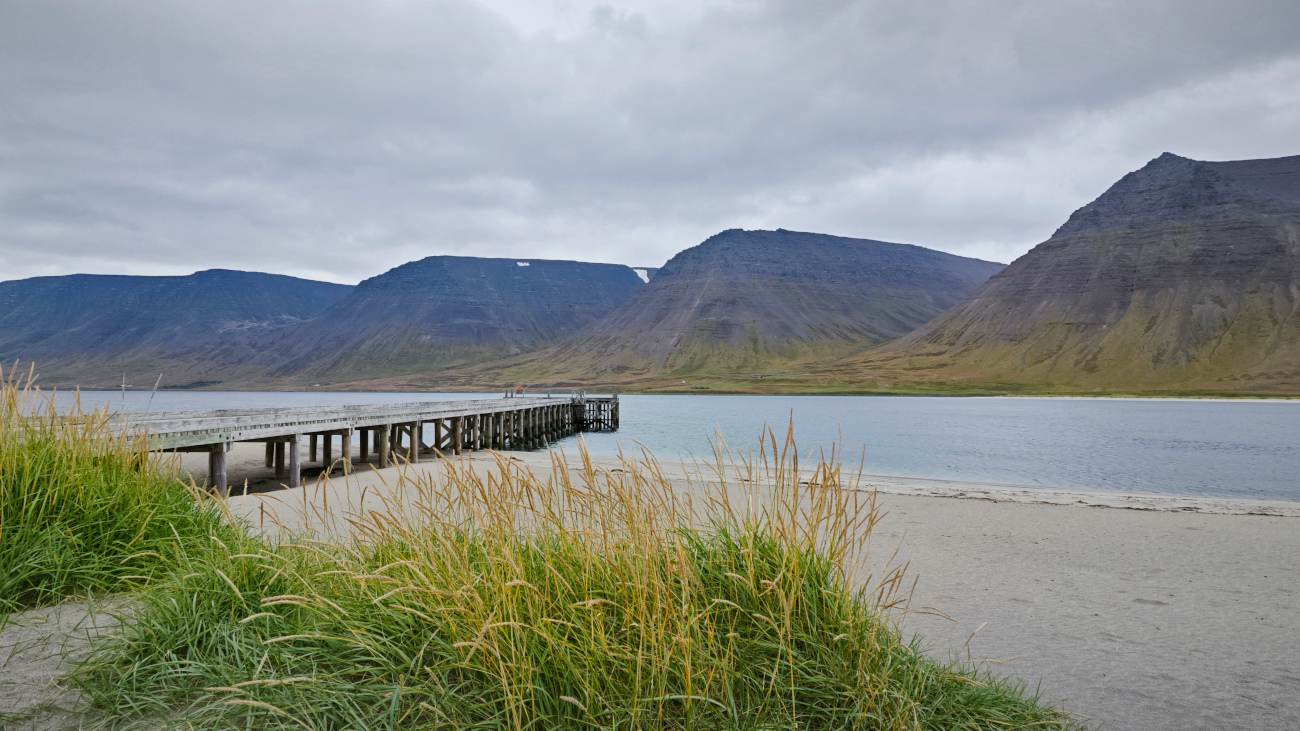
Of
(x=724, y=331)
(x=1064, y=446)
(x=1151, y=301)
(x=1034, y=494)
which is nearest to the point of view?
(x=1034, y=494)

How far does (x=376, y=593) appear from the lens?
125 inches

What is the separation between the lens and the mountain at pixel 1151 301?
102 metres

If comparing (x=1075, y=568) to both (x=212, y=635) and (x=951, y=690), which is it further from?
(x=212, y=635)

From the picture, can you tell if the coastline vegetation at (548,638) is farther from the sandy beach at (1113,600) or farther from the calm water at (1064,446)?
the calm water at (1064,446)

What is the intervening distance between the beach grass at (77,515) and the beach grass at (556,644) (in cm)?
108

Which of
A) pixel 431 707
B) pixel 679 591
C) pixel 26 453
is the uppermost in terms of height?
pixel 26 453

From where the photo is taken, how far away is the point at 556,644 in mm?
2627

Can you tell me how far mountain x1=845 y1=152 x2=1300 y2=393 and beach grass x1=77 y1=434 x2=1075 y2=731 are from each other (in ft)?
372

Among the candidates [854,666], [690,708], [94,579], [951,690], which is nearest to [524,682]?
[690,708]

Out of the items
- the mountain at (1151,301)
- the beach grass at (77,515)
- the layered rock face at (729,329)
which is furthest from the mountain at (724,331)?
the beach grass at (77,515)

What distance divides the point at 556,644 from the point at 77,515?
12.1 ft

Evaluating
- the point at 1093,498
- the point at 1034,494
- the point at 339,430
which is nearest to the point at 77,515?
the point at 339,430

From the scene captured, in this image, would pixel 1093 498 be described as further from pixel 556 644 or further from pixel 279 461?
pixel 279 461

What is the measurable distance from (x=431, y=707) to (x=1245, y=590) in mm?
9133
